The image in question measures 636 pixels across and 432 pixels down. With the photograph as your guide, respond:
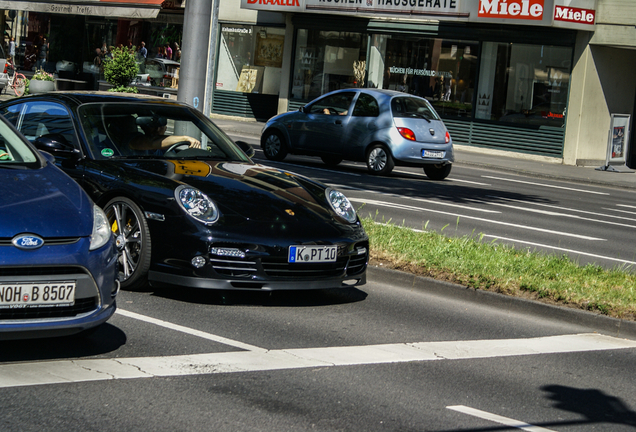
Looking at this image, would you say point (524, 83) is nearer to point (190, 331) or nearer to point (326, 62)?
point (326, 62)

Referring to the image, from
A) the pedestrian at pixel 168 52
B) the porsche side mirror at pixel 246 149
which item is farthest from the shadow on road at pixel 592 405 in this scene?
the pedestrian at pixel 168 52

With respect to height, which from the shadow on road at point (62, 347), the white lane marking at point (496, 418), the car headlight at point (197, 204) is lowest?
the shadow on road at point (62, 347)

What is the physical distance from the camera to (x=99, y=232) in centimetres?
502

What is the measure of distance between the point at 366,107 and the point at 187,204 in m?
12.0

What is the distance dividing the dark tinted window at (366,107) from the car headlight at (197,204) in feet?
38.3

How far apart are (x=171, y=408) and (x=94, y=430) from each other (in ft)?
1.49

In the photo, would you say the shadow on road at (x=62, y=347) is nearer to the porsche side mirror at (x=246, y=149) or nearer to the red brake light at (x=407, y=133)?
the porsche side mirror at (x=246, y=149)

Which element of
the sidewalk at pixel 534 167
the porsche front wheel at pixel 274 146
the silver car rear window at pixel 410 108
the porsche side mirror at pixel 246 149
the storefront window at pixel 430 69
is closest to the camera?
the porsche side mirror at pixel 246 149

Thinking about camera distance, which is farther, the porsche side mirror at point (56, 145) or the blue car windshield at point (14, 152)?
the porsche side mirror at point (56, 145)

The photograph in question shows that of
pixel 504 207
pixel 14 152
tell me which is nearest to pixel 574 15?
pixel 504 207

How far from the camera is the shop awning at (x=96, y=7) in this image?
111 feet

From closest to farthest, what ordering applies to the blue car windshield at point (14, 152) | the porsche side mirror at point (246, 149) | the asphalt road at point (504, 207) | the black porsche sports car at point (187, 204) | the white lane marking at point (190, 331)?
the blue car windshield at point (14, 152), the white lane marking at point (190, 331), the black porsche sports car at point (187, 204), the porsche side mirror at point (246, 149), the asphalt road at point (504, 207)

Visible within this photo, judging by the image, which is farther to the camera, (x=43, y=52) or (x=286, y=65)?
(x=43, y=52)

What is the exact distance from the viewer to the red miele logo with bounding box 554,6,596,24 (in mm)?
24453
